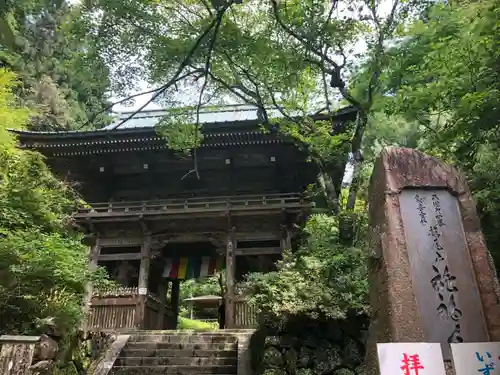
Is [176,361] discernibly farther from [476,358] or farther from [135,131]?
[135,131]

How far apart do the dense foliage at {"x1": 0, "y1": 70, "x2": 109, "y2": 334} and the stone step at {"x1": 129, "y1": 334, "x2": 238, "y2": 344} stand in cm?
163

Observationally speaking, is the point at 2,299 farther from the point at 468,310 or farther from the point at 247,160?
the point at 247,160

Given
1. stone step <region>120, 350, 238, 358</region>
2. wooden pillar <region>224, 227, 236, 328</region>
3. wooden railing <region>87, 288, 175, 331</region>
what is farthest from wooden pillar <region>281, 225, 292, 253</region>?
stone step <region>120, 350, 238, 358</region>

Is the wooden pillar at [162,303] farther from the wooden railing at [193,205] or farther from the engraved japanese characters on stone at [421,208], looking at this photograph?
the engraved japanese characters on stone at [421,208]

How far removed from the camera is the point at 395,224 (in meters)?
3.88

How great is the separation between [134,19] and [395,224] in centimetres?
755

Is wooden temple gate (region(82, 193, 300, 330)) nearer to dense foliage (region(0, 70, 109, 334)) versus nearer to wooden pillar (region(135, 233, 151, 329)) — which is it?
wooden pillar (region(135, 233, 151, 329))

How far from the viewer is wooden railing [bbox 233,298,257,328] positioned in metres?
10.8

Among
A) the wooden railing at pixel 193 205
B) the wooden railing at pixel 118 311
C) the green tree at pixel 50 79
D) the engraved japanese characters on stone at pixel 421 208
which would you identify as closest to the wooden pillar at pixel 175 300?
the wooden railing at pixel 118 311

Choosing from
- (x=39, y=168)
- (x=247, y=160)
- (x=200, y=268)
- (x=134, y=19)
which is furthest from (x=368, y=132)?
(x=39, y=168)

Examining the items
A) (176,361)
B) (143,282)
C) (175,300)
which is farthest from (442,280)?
(175,300)

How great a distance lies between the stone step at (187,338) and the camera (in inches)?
346

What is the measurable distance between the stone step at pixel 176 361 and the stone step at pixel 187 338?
0.67m

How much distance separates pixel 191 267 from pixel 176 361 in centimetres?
582
